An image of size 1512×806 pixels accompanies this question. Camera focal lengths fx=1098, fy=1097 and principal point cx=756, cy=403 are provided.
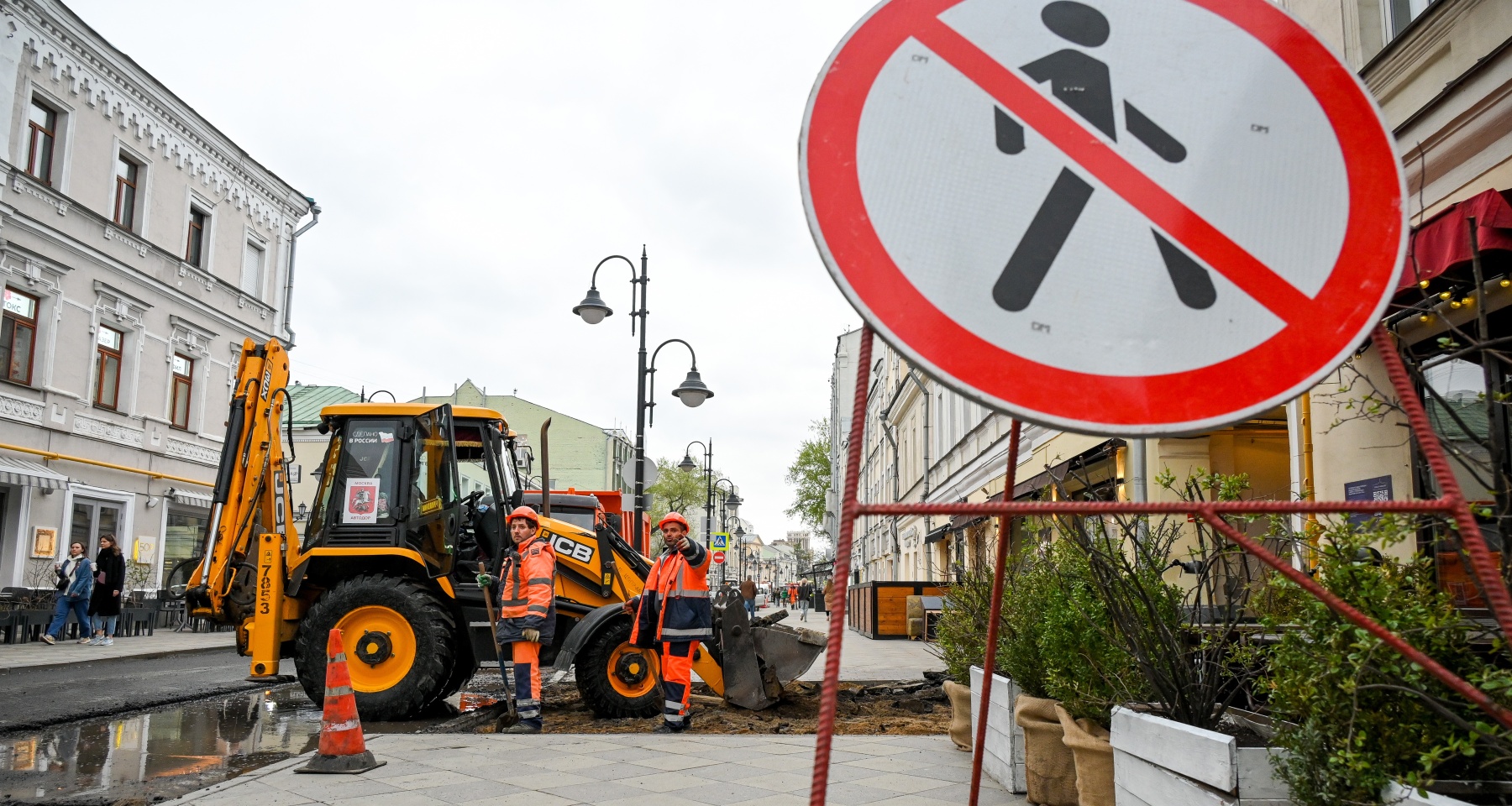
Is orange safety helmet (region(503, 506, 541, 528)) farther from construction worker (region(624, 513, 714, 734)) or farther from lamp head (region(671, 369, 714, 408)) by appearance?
lamp head (region(671, 369, 714, 408))

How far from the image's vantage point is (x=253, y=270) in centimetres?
3000

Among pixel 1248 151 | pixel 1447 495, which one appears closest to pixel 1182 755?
pixel 1447 495

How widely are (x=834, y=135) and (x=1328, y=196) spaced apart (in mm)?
1019

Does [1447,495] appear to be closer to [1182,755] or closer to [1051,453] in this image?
[1182,755]

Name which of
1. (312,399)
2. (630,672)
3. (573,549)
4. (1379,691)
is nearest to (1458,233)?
(1379,691)

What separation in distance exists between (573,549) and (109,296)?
1838cm

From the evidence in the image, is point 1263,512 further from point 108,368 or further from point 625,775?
point 108,368

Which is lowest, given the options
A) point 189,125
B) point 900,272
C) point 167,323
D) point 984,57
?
point 900,272

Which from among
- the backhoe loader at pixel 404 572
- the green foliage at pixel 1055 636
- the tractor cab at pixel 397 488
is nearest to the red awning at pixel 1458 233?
the green foliage at pixel 1055 636

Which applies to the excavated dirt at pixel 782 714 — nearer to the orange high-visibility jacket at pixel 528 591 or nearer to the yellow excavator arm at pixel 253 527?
the orange high-visibility jacket at pixel 528 591

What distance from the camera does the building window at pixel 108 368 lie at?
23.7 meters

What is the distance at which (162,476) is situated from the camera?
25.4 metres

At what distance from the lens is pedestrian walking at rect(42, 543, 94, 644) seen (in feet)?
60.1

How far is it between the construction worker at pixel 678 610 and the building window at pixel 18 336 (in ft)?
59.9
